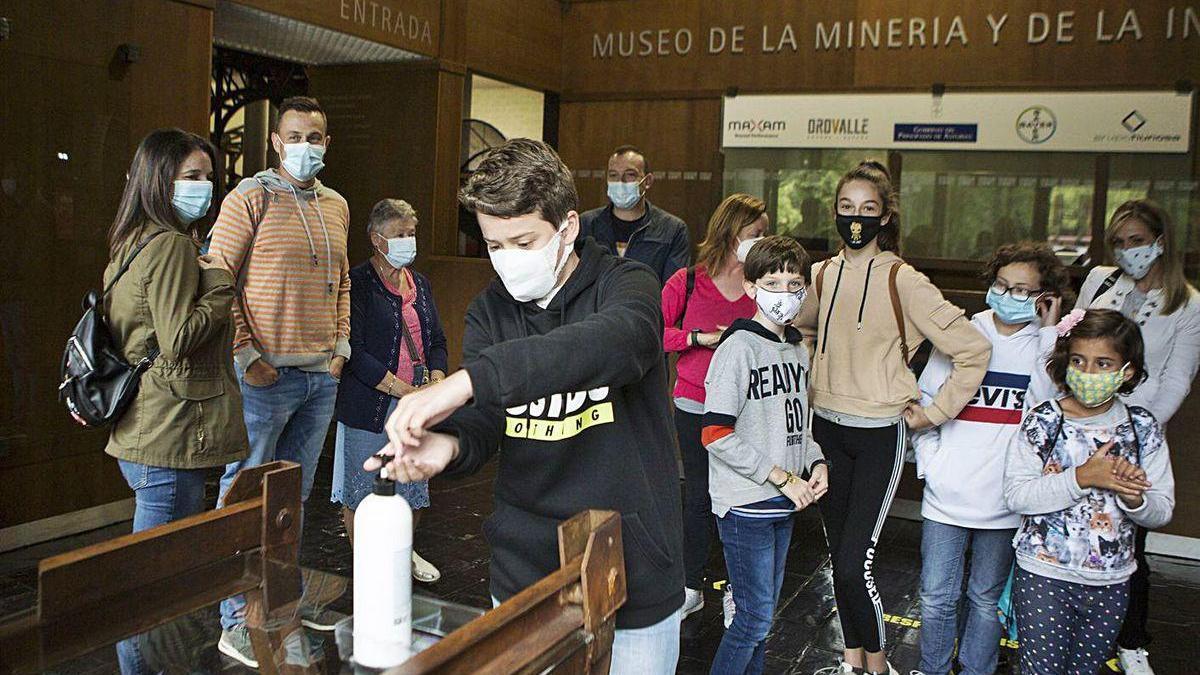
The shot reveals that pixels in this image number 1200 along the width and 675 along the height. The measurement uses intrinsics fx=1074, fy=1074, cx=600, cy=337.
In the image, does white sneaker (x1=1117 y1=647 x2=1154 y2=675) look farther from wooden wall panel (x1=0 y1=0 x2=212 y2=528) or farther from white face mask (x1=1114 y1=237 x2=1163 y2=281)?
wooden wall panel (x1=0 y1=0 x2=212 y2=528)

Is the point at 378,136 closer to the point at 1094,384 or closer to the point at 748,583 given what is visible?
the point at 748,583

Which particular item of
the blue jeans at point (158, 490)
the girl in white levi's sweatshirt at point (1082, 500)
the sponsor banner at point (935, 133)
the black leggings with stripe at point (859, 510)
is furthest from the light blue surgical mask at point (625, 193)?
the sponsor banner at point (935, 133)

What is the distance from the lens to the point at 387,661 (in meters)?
1.51

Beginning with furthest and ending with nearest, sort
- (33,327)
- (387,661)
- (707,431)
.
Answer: (33,327) < (707,431) < (387,661)

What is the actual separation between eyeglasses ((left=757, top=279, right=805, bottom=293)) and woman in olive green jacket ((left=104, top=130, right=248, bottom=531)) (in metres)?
1.63

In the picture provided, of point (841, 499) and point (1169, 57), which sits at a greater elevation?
point (1169, 57)

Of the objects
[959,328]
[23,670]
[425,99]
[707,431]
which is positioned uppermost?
[425,99]

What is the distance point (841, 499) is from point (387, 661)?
7.17 feet

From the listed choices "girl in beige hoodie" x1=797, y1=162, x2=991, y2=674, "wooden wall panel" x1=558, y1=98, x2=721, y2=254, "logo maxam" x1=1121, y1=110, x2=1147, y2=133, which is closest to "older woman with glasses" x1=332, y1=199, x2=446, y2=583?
"girl in beige hoodie" x1=797, y1=162, x2=991, y2=674

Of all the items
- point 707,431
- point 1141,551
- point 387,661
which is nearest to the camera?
point 387,661

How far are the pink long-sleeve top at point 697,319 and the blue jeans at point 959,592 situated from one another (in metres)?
1.08

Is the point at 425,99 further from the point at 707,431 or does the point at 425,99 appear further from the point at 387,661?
the point at 387,661

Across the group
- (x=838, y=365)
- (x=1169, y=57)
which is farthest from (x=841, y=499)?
(x=1169, y=57)

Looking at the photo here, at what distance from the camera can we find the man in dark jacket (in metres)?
5.07
